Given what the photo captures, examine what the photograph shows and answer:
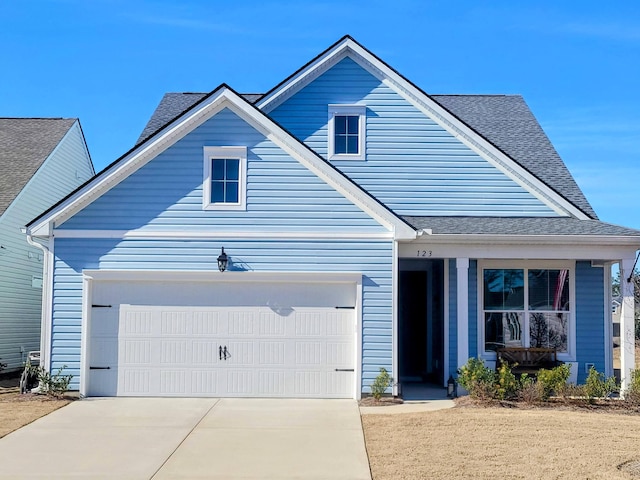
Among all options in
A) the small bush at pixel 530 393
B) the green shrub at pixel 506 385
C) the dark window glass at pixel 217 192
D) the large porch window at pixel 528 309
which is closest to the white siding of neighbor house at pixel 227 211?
the dark window glass at pixel 217 192

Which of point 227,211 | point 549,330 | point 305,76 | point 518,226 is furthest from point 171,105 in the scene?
point 549,330

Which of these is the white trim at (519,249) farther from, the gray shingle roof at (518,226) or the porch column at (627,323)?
the porch column at (627,323)

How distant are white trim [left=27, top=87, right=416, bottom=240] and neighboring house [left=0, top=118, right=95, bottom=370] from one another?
4214 mm

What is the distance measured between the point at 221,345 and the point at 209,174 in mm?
3134

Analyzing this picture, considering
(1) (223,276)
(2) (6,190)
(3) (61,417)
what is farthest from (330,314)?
(2) (6,190)

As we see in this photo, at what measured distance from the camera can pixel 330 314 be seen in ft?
46.6

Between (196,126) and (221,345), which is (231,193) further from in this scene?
(221,345)

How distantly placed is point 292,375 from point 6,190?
10.0 metres

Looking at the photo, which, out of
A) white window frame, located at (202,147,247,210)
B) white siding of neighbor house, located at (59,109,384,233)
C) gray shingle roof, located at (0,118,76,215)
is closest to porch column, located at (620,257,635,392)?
white siding of neighbor house, located at (59,109,384,233)

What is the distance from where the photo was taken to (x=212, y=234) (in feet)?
46.4

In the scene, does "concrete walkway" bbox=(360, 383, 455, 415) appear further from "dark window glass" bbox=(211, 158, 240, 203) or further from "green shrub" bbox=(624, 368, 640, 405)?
"dark window glass" bbox=(211, 158, 240, 203)

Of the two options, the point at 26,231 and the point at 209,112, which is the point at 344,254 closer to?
the point at 209,112

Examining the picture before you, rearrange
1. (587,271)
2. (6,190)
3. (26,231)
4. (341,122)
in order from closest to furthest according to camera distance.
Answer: (26,231) → (587,271) → (341,122) → (6,190)

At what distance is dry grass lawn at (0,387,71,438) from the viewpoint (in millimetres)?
11435
